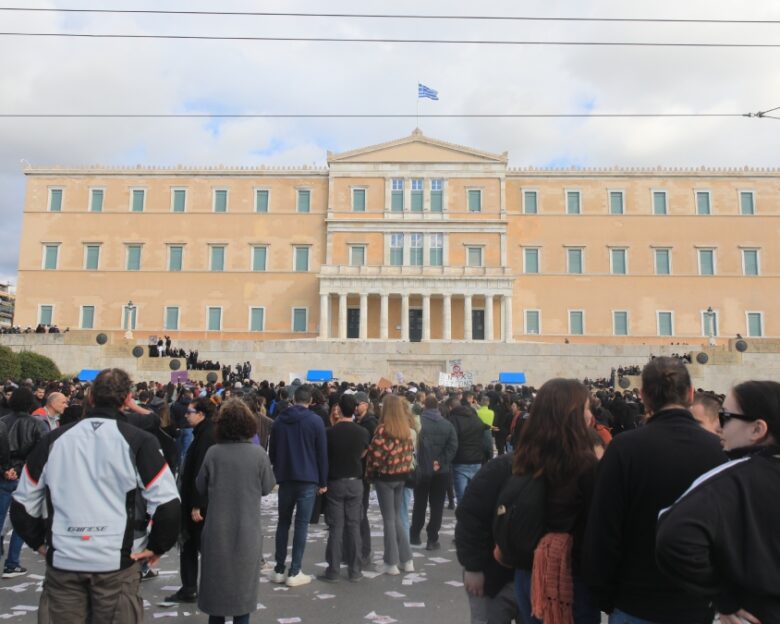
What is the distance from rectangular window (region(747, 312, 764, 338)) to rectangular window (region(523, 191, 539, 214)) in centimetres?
1508

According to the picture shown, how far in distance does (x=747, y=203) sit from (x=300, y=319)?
30.0 m

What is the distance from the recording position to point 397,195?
144ft

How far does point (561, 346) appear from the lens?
3275 centimetres

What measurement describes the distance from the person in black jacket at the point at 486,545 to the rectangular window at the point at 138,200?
45536 millimetres

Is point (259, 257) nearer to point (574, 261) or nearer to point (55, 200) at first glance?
point (55, 200)

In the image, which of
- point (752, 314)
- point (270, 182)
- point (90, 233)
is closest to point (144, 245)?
point (90, 233)

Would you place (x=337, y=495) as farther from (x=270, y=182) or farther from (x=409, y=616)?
(x=270, y=182)

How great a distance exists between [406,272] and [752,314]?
73.2ft

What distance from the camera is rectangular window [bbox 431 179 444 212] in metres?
43.5

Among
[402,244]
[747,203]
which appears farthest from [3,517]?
[747,203]

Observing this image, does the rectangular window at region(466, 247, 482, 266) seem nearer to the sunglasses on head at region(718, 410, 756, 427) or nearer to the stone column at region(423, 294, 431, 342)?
the stone column at region(423, 294, 431, 342)

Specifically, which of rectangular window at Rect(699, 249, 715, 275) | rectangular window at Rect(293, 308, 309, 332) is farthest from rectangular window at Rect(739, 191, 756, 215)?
rectangular window at Rect(293, 308, 309, 332)

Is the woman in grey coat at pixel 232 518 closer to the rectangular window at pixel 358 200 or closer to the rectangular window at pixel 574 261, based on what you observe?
the rectangular window at pixel 358 200

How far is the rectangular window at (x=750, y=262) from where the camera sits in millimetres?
43594
